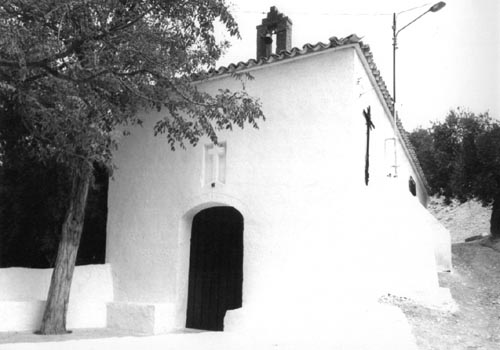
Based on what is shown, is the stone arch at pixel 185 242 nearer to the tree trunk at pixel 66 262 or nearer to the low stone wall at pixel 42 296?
the low stone wall at pixel 42 296

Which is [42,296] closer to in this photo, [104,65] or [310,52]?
[104,65]

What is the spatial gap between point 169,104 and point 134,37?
117 centimetres

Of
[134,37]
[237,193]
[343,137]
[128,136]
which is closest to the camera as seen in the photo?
[134,37]

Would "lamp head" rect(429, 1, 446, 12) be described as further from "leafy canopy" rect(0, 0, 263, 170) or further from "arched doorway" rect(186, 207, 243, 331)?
"arched doorway" rect(186, 207, 243, 331)

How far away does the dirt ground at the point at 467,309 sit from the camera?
268 inches

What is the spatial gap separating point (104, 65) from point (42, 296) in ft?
14.5

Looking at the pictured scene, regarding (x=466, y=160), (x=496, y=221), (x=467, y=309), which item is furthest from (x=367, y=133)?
(x=496, y=221)

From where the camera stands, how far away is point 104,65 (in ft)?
24.9

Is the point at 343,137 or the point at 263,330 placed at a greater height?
the point at 343,137

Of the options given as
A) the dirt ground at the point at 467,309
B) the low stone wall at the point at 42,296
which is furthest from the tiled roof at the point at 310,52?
the low stone wall at the point at 42,296

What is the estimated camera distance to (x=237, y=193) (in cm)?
852

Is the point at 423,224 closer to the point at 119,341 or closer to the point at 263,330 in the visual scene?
the point at 263,330

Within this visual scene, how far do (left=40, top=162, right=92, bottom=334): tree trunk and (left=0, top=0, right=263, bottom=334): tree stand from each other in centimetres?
2

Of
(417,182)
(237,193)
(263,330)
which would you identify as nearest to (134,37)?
(237,193)
